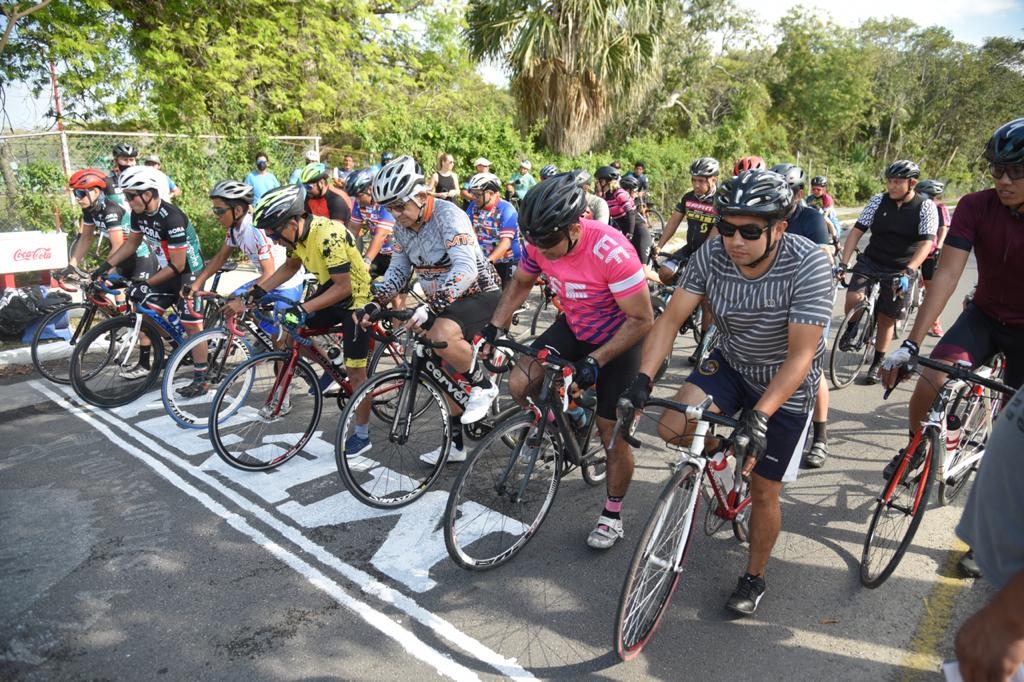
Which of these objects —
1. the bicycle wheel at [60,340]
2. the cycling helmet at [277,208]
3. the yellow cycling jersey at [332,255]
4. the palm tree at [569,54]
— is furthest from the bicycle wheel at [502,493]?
the palm tree at [569,54]

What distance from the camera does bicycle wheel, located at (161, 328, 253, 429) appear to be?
5.46m

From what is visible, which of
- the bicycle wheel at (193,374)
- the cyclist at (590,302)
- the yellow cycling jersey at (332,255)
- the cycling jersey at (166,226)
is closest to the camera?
the cyclist at (590,302)

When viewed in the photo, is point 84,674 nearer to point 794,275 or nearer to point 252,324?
point 252,324

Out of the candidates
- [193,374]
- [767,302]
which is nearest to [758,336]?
[767,302]

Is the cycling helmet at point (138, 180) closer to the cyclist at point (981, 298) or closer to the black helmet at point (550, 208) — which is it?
the black helmet at point (550, 208)

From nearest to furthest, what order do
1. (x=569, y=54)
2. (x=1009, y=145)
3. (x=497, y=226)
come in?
(x=1009, y=145)
(x=497, y=226)
(x=569, y=54)

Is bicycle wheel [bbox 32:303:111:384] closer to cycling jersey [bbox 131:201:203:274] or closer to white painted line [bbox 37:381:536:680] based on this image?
cycling jersey [bbox 131:201:203:274]

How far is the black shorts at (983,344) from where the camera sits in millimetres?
3832

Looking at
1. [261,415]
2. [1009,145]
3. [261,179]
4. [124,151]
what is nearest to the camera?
[1009,145]

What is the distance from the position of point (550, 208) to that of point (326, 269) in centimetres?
217

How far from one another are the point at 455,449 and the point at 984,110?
165 feet

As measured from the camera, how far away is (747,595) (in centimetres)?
333

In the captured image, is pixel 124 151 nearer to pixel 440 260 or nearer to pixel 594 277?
pixel 440 260

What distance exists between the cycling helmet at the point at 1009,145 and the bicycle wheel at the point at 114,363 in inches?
257
